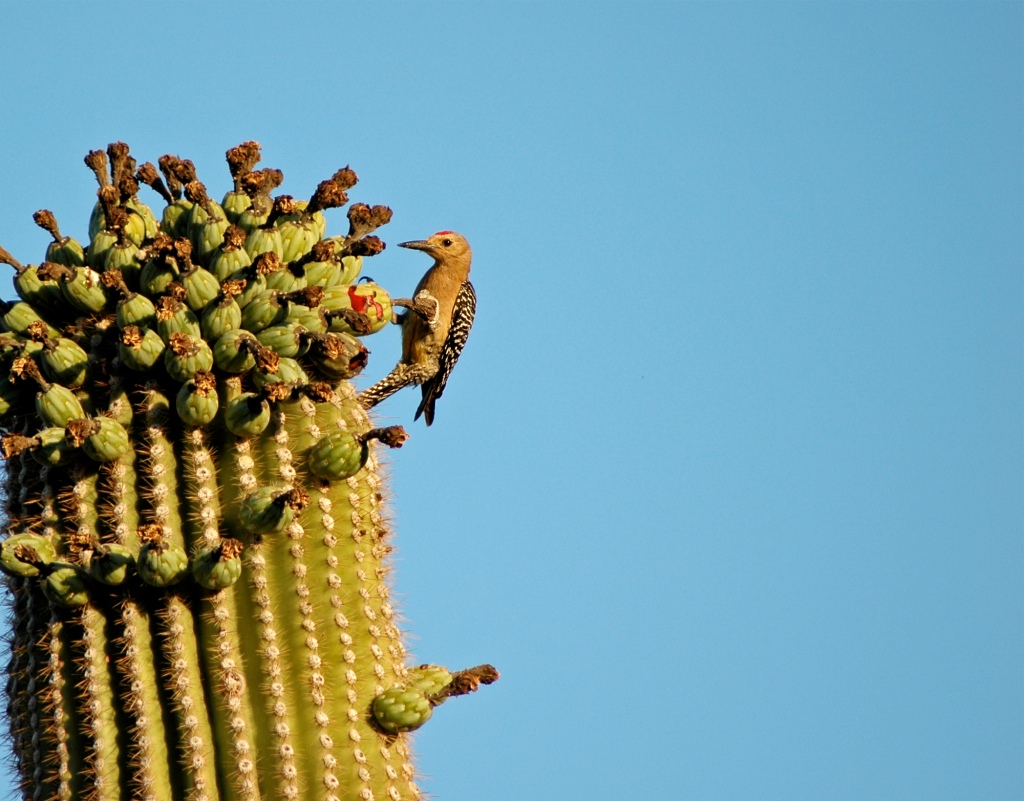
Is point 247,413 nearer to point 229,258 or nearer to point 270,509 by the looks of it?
point 270,509

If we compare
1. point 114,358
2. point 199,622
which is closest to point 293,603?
point 199,622

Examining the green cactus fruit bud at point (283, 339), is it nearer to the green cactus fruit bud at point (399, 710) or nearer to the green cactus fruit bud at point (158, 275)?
the green cactus fruit bud at point (158, 275)

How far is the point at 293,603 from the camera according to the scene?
19.1ft

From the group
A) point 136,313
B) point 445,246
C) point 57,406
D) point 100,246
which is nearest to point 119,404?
point 57,406

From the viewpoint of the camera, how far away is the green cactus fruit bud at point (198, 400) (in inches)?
228

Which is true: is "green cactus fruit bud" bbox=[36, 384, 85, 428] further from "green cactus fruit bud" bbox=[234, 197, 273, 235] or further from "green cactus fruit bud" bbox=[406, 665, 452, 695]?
"green cactus fruit bud" bbox=[406, 665, 452, 695]

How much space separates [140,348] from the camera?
19.4ft

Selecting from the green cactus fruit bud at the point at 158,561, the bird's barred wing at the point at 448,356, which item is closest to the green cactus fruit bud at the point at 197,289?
the green cactus fruit bud at the point at 158,561

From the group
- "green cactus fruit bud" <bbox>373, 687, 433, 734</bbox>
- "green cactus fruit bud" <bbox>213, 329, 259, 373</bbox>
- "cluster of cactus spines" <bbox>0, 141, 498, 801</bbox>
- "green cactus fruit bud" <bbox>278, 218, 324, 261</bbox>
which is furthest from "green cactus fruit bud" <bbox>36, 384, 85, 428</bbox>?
"green cactus fruit bud" <bbox>373, 687, 433, 734</bbox>

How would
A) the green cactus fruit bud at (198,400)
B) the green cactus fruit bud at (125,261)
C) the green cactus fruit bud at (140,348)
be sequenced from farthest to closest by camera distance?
Answer: the green cactus fruit bud at (125,261) < the green cactus fruit bud at (140,348) < the green cactus fruit bud at (198,400)

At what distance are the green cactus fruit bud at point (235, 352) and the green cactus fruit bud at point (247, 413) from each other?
0.15 m

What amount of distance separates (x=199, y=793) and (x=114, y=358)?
187cm

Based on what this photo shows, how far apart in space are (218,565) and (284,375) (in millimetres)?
890

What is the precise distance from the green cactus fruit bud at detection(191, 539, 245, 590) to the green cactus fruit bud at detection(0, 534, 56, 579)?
2.16ft
